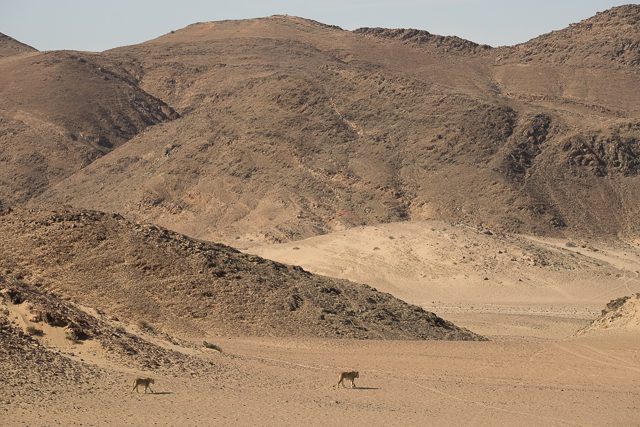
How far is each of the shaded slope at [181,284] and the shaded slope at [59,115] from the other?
50.7 m

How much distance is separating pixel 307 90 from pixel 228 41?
1731 inches

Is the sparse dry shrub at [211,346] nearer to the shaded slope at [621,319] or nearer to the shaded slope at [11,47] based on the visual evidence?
the shaded slope at [621,319]

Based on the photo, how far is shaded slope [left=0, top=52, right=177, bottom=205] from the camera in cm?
8281

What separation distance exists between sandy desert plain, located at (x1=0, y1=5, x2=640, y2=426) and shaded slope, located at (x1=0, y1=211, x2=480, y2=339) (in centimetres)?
8

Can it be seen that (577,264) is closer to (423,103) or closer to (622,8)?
(423,103)

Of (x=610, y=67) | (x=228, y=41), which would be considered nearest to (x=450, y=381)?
(x=610, y=67)

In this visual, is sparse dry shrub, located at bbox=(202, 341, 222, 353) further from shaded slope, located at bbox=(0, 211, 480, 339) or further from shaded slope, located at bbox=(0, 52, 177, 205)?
shaded slope, located at bbox=(0, 52, 177, 205)

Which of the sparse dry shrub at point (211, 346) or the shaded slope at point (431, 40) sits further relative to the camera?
the shaded slope at point (431, 40)

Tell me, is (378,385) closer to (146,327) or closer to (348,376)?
(348,376)

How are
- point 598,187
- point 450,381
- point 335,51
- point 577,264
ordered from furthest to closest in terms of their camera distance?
point 335,51 < point 598,187 < point 577,264 < point 450,381

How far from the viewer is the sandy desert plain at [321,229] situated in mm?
20484

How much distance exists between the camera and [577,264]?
2109 inches

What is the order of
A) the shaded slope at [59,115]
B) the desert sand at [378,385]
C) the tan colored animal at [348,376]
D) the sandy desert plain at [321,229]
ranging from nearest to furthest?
the desert sand at [378,385]
the sandy desert plain at [321,229]
the tan colored animal at [348,376]
the shaded slope at [59,115]

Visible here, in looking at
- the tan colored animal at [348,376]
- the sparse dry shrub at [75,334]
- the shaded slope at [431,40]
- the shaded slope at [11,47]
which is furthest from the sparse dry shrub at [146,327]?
the shaded slope at [11,47]
